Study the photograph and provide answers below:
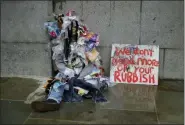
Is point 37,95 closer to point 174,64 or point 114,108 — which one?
point 114,108

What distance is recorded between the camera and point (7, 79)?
5.25 m

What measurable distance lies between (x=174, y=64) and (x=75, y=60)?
1756mm

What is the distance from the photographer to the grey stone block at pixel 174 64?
17.0ft

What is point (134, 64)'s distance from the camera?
5.16 metres

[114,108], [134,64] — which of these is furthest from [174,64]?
[114,108]

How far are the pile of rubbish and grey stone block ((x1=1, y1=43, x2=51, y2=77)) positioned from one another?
38 centimetres

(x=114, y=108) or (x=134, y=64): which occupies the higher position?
(x=134, y=64)

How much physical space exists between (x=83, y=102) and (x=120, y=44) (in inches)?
55.9

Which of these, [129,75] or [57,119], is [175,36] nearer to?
[129,75]

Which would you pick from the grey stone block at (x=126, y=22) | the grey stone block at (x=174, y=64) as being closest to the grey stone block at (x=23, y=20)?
the grey stone block at (x=126, y=22)

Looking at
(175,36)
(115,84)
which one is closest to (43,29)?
(115,84)

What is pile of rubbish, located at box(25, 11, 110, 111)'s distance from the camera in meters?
4.40

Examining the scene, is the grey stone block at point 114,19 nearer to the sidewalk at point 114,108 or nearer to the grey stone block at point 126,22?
the grey stone block at point 126,22

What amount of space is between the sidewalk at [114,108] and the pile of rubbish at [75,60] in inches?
7.4
